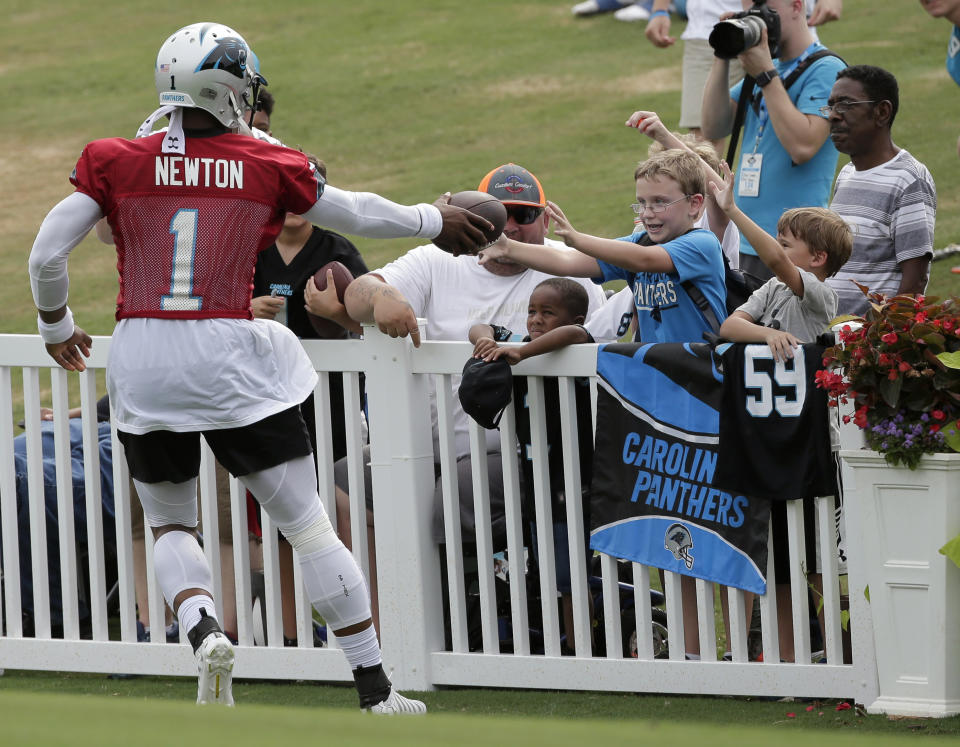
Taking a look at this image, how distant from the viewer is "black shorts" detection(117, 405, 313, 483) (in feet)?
15.1

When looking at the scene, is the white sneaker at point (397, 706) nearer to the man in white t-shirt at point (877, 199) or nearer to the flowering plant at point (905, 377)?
the flowering plant at point (905, 377)

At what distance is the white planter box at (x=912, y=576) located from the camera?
4457 mm

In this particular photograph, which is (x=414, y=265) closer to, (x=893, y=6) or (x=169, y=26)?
(x=893, y=6)

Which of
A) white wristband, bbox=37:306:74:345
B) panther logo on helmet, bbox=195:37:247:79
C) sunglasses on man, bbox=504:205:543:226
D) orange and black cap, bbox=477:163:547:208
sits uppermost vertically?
panther logo on helmet, bbox=195:37:247:79

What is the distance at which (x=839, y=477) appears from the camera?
4.81 metres

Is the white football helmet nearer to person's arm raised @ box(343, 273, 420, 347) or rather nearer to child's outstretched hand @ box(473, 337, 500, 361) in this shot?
person's arm raised @ box(343, 273, 420, 347)

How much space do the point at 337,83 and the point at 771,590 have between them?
16767 mm

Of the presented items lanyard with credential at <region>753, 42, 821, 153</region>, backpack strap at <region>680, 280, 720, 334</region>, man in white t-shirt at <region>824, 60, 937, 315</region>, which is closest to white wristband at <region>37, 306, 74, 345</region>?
backpack strap at <region>680, 280, 720, 334</region>

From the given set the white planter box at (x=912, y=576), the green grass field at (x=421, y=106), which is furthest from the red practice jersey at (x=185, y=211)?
the white planter box at (x=912, y=576)

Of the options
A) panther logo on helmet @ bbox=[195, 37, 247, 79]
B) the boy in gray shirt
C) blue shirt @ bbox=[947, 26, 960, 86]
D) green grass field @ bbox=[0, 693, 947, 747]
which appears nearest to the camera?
green grass field @ bbox=[0, 693, 947, 747]

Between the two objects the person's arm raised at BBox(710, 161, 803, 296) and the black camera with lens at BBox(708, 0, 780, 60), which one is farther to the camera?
the black camera with lens at BBox(708, 0, 780, 60)

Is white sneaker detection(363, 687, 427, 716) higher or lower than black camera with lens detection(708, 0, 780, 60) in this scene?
lower

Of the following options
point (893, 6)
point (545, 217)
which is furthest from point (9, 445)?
point (893, 6)

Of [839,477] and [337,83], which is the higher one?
[337,83]
